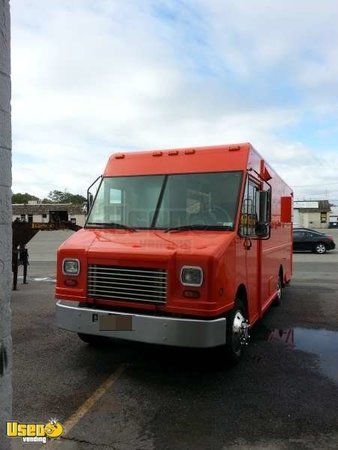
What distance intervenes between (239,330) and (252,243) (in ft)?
4.34

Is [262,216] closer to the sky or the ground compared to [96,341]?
closer to the sky

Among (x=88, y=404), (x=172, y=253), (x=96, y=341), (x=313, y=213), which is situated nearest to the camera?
(x=88, y=404)

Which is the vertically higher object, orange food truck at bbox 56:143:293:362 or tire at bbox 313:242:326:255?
orange food truck at bbox 56:143:293:362

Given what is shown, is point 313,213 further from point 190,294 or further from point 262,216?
point 190,294

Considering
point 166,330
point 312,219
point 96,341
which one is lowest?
point 96,341

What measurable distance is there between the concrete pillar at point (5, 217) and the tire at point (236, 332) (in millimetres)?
3188

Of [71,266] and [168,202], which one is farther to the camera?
[168,202]

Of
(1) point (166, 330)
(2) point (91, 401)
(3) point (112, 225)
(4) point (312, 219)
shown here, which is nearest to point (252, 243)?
(3) point (112, 225)

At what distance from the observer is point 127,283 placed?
5098 mm

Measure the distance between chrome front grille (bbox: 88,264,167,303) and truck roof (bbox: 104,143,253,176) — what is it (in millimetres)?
1691

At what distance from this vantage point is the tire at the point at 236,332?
17.0 ft

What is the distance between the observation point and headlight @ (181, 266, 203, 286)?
4770 millimetres

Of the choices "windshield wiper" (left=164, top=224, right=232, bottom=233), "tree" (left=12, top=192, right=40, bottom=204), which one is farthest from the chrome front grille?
"tree" (left=12, top=192, right=40, bottom=204)

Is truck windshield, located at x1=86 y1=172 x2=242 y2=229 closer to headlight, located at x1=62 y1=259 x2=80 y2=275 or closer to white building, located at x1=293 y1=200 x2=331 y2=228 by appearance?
headlight, located at x1=62 y1=259 x2=80 y2=275
